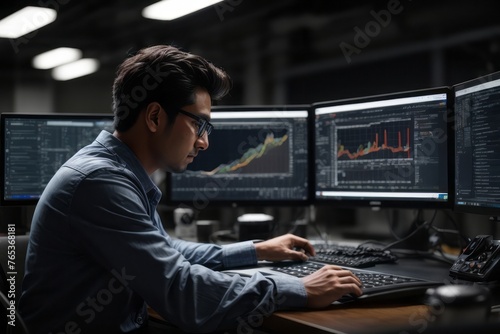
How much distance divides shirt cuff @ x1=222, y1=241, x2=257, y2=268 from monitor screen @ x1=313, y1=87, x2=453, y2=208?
1.58ft

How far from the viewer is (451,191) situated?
4.89ft

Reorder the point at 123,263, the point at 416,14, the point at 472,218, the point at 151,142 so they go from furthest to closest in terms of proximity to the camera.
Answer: the point at 416,14 < the point at 472,218 < the point at 151,142 < the point at 123,263

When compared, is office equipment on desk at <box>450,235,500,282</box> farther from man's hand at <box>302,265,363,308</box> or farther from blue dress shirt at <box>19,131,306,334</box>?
blue dress shirt at <box>19,131,306,334</box>

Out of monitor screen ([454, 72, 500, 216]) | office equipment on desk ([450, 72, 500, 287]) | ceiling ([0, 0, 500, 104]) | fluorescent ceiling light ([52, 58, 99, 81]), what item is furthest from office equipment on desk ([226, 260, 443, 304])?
fluorescent ceiling light ([52, 58, 99, 81])

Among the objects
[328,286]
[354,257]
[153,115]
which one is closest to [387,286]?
[328,286]

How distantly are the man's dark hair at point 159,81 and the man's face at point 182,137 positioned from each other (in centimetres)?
2

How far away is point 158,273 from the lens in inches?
38.3

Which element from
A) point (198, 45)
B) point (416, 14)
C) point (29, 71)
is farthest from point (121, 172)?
point (29, 71)

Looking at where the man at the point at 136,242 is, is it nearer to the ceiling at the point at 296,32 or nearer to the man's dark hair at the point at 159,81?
the man's dark hair at the point at 159,81

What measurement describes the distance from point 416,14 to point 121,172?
3.74 metres

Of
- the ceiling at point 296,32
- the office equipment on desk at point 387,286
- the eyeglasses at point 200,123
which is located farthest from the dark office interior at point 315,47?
the eyeglasses at point 200,123

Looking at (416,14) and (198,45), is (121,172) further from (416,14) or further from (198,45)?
(198,45)

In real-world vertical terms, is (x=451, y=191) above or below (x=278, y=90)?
below

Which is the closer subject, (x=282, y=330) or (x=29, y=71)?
(x=282, y=330)
